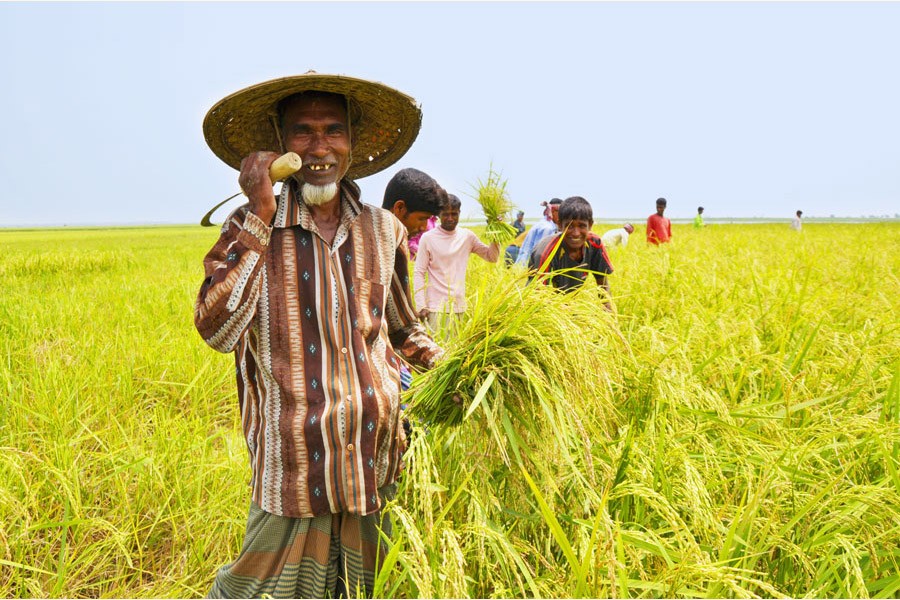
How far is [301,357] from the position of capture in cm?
129

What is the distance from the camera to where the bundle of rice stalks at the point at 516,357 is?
1.29m

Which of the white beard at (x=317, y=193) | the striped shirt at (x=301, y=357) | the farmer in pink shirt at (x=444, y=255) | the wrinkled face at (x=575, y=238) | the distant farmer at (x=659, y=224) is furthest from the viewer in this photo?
the distant farmer at (x=659, y=224)

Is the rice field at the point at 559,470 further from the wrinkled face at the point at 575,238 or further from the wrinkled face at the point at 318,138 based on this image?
the wrinkled face at the point at 575,238

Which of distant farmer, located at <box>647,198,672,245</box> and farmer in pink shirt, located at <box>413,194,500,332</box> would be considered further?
distant farmer, located at <box>647,198,672,245</box>

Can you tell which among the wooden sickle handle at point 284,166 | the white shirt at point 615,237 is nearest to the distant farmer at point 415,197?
the wooden sickle handle at point 284,166

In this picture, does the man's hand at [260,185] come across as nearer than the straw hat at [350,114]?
Yes

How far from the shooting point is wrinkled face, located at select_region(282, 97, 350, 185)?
137 cm

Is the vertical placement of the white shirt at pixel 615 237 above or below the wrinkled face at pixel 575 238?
above

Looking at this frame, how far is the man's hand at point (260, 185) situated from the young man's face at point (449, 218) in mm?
2558

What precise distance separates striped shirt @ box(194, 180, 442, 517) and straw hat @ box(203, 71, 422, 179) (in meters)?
0.27

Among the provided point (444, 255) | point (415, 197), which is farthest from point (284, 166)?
point (444, 255)

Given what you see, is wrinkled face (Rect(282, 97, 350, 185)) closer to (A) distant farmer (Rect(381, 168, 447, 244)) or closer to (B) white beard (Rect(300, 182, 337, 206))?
(B) white beard (Rect(300, 182, 337, 206))

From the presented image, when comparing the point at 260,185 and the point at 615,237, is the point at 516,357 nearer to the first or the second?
the point at 260,185

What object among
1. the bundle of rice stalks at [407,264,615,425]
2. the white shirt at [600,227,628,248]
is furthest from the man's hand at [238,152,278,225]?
the white shirt at [600,227,628,248]
